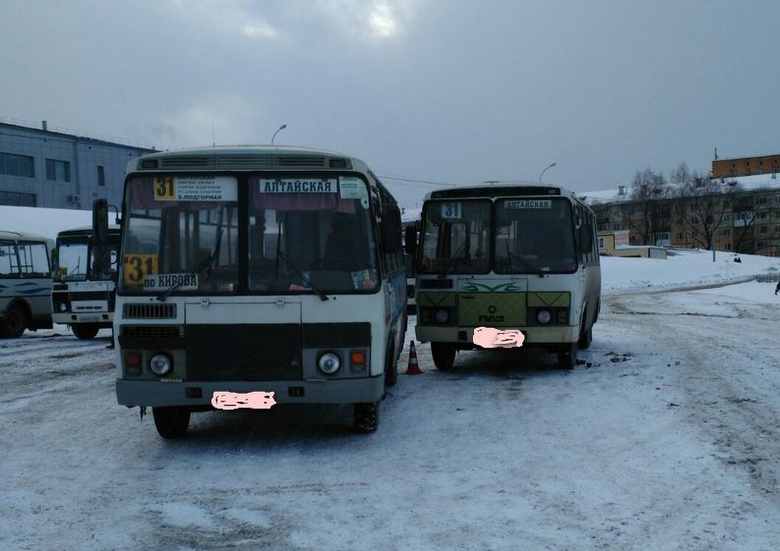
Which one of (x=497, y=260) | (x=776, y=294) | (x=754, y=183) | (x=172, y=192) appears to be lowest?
(x=776, y=294)

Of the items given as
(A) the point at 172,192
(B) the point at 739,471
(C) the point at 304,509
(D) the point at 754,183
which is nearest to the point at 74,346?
(A) the point at 172,192

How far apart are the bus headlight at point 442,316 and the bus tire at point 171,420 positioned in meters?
4.47

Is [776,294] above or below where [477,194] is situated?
below

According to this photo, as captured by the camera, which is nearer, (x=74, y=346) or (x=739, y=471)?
(x=739, y=471)

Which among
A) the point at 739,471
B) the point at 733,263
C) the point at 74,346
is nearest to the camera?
the point at 739,471

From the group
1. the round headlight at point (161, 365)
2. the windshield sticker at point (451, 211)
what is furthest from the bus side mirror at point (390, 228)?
the windshield sticker at point (451, 211)

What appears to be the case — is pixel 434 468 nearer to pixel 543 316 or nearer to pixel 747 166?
pixel 543 316

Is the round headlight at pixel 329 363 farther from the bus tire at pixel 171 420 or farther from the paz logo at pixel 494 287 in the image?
the paz logo at pixel 494 287

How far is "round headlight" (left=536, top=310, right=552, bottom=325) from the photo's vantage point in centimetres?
1119

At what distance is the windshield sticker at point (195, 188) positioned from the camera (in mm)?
7156

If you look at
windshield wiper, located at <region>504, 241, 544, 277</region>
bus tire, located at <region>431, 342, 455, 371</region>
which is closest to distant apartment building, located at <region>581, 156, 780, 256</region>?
bus tire, located at <region>431, 342, 455, 371</region>

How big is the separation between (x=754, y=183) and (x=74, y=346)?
11352 cm

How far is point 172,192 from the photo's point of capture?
23.5 feet

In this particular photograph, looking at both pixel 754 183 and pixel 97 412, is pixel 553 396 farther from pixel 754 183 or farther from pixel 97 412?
pixel 754 183
